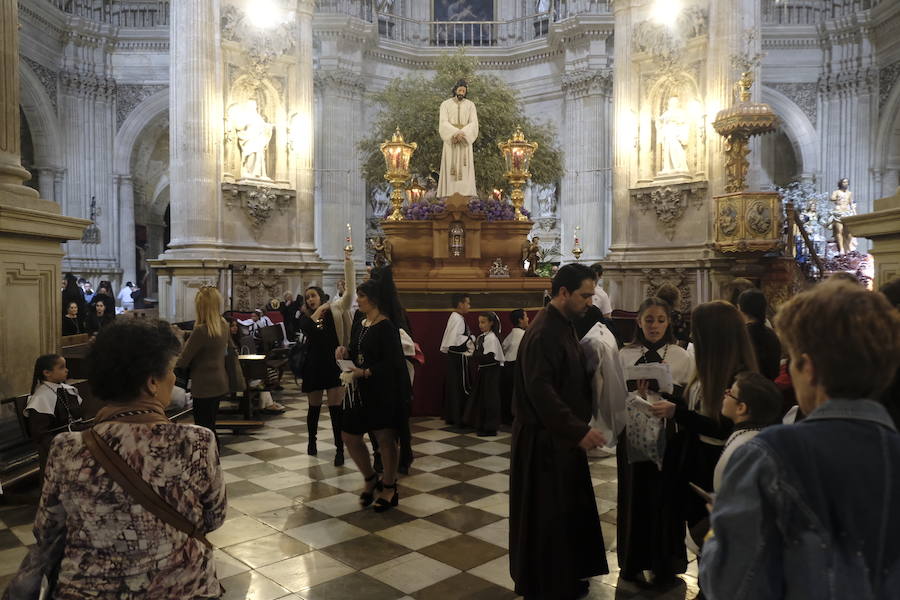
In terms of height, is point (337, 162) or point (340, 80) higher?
point (340, 80)

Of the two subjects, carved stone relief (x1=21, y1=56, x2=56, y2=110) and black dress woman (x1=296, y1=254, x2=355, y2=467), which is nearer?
black dress woman (x1=296, y1=254, x2=355, y2=467)

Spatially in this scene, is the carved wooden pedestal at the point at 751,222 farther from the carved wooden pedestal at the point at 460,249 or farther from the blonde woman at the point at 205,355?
the blonde woman at the point at 205,355

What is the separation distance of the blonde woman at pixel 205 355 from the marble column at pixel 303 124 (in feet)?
29.4

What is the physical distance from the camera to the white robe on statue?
421 inches

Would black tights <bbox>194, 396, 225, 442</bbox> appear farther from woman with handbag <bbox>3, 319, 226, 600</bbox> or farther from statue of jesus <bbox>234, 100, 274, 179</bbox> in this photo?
statue of jesus <bbox>234, 100, 274, 179</bbox>

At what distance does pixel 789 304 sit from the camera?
1.43 metres

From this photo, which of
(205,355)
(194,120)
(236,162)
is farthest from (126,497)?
(236,162)

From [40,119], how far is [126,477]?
2159 cm

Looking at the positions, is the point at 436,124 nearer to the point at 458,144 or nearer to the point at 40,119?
the point at 458,144

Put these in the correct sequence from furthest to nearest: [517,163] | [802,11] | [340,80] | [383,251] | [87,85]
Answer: [802,11] → [87,85] → [340,80] → [517,163] → [383,251]

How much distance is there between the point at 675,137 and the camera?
540 inches

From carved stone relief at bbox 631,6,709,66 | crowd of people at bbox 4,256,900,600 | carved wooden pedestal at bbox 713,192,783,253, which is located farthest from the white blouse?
carved stone relief at bbox 631,6,709,66

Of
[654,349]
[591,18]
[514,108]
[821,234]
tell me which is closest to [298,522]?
[654,349]

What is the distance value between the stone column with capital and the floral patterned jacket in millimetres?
4283
